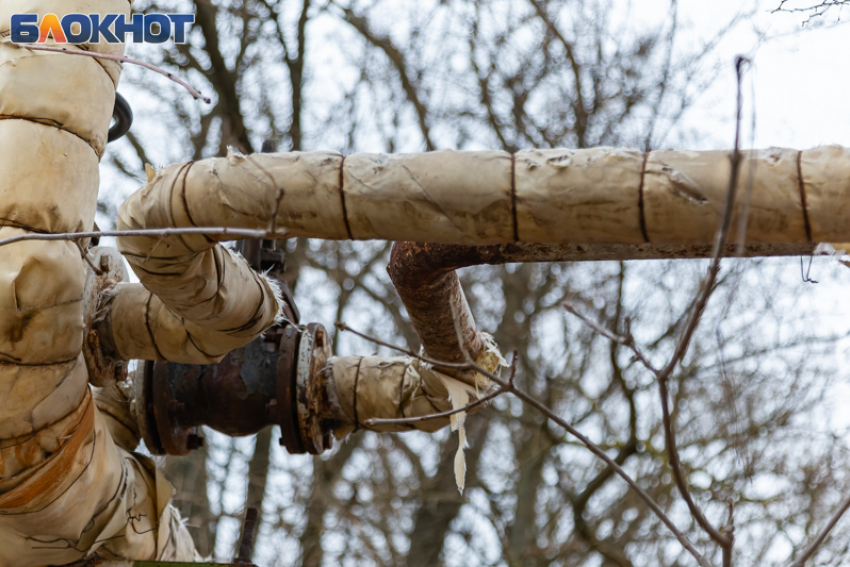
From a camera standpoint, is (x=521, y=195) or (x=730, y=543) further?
(x=521, y=195)

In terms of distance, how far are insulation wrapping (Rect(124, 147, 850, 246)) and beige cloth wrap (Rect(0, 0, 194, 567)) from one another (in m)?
0.39

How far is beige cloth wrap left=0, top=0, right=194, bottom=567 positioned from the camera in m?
2.36

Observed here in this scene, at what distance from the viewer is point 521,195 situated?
201 centimetres

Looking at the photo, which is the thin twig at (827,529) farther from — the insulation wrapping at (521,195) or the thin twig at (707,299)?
the insulation wrapping at (521,195)

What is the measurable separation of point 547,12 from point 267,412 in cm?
524

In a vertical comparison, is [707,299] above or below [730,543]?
above

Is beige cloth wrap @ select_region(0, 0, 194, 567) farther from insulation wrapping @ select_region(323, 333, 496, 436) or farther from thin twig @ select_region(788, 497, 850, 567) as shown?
thin twig @ select_region(788, 497, 850, 567)

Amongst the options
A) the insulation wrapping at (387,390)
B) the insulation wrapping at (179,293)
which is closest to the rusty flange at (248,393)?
the insulation wrapping at (387,390)

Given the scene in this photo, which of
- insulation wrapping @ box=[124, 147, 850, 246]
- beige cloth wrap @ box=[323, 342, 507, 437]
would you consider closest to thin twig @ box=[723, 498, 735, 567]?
insulation wrapping @ box=[124, 147, 850, 246]

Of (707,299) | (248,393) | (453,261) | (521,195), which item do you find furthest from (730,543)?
(248,393)

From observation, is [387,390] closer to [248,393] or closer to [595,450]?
[248,393]

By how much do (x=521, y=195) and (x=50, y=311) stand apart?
51.3 inches

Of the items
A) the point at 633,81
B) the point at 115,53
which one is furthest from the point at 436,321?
the point at 633,81

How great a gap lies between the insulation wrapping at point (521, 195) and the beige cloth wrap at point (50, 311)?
1.29 feet
